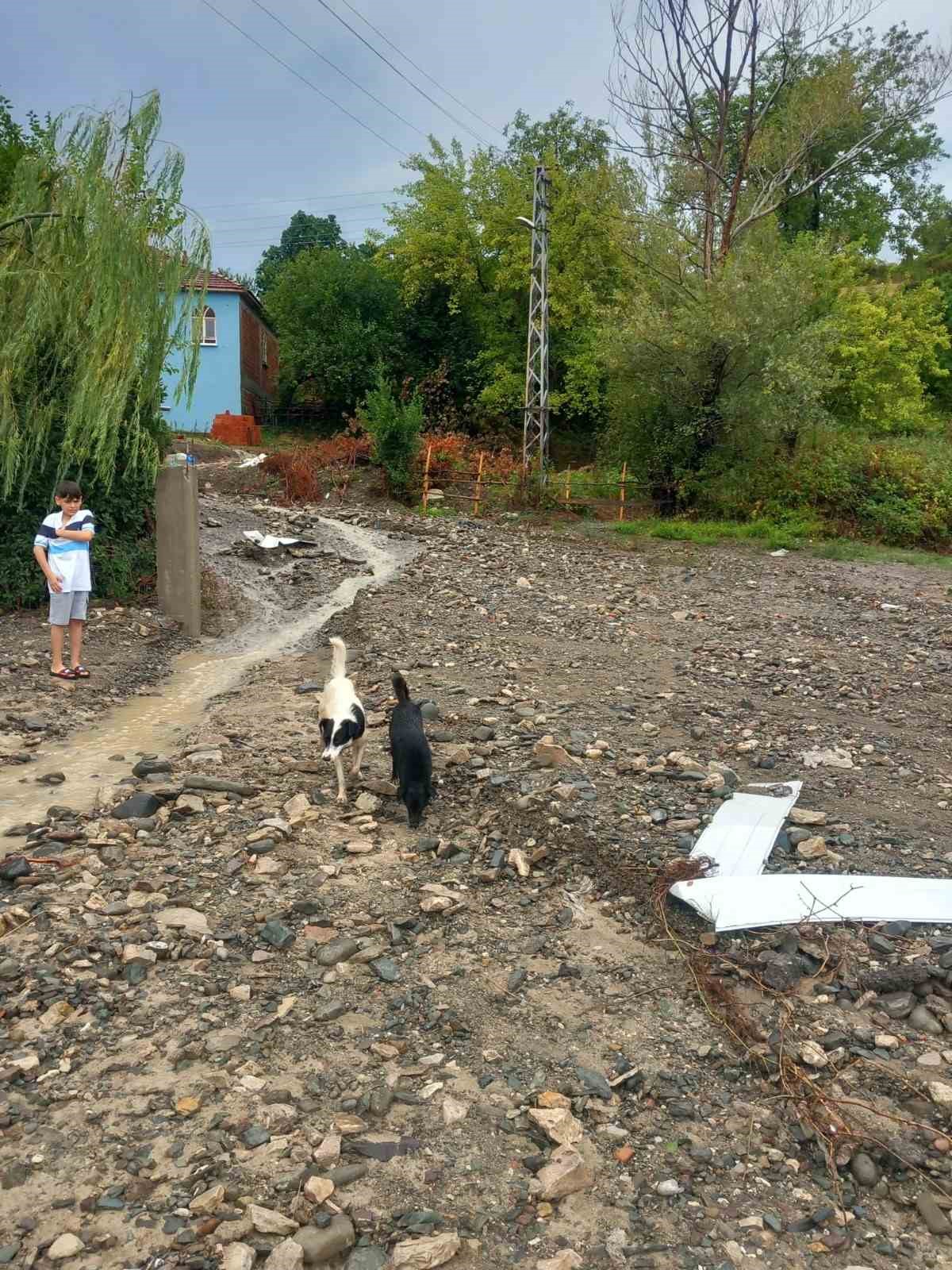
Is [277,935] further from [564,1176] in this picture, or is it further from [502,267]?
[502,267]

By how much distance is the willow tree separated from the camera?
11844 mm

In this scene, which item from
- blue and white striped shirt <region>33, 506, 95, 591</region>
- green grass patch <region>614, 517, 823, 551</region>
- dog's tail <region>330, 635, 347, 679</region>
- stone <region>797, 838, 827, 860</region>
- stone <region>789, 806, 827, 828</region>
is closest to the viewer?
stone <region>797, 838, 827, 860</region>

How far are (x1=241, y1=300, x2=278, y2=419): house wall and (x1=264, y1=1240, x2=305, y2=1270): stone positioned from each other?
3900cm

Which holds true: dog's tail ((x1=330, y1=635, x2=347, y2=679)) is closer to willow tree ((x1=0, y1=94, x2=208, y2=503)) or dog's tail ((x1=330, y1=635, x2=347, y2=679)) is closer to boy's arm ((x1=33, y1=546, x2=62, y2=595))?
boy's arm ((x1=33, y1=546, x2=62, y2=595))

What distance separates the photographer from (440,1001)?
15.5ft

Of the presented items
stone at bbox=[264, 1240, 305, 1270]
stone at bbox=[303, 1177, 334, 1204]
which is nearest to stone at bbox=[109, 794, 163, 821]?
stone at bbox=[303, 1177, 334, 1204]

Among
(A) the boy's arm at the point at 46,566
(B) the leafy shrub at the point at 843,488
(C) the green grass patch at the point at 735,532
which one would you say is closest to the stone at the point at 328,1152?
(A) the boy's arm at the point at 46,566

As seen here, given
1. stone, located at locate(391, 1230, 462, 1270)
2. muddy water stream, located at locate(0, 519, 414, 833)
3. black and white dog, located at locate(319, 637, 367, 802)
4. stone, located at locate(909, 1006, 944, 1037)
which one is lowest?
muddy water stream, located at locate(0, 519, 414, 833)

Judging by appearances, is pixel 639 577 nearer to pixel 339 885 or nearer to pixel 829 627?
pixel 829 627

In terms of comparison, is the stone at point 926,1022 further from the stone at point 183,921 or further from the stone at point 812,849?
the stone at point 183,921

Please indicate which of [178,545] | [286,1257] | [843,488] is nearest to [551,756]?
[286,1257]

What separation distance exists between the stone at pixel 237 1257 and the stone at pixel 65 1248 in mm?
489

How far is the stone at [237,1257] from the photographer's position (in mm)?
3184

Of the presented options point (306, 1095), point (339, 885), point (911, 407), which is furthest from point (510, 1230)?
point (911, 407)
